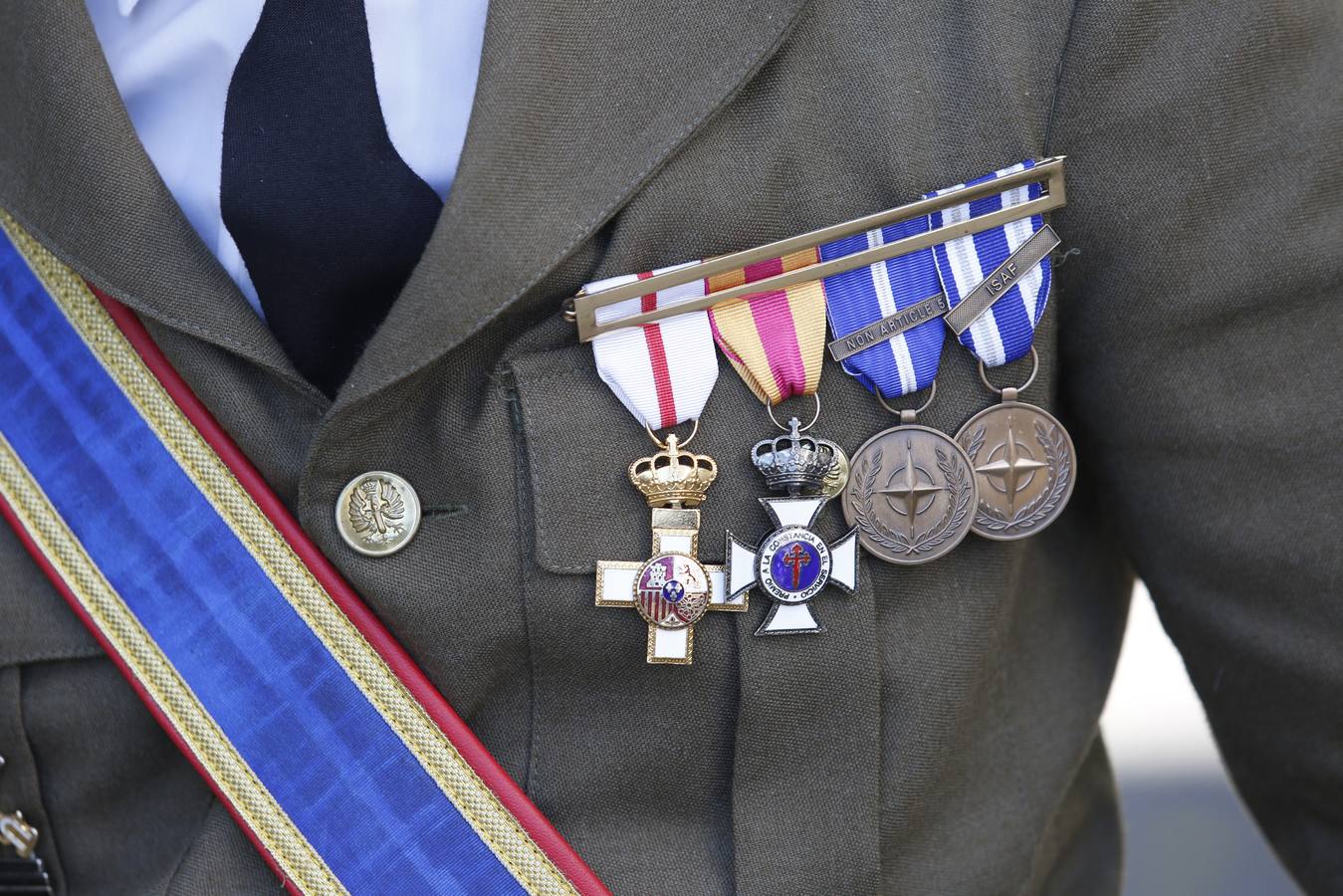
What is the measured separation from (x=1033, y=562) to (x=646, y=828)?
36cm

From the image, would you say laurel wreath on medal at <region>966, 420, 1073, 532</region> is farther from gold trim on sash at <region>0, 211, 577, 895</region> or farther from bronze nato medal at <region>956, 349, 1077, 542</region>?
gold trim on sash at <region>0, 211, 577, 895</region>

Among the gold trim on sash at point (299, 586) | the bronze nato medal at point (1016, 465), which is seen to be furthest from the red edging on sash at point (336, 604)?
the bronze nato medal at point (1016, 465)

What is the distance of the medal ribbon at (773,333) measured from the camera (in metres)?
0.88

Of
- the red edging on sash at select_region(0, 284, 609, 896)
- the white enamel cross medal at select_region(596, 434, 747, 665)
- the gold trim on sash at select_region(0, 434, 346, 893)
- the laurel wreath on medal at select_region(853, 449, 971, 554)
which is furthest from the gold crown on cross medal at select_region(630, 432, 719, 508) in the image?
the gold trim on sash at select_region(0, 434, 346, 893)

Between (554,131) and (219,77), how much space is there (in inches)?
10.8

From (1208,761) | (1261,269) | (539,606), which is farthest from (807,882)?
(1208,761)

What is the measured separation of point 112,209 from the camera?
2.97 feet

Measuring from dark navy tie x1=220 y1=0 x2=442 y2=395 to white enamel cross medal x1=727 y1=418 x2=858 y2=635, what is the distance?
28cm

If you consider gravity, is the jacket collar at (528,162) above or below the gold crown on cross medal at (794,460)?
above

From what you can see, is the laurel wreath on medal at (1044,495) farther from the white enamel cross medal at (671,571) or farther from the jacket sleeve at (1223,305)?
the white enamel cross medal at (671,571)

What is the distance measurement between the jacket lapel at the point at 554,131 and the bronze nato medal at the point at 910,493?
0.24 m

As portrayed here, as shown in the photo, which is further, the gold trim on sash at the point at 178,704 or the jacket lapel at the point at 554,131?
Result: the gold trim on sash at the point at 178,704

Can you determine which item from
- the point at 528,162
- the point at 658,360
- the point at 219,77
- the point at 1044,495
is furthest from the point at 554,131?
the point at 1044,495

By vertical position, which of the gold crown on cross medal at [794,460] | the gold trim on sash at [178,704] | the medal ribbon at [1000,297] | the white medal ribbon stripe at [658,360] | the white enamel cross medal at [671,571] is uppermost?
the medal ribbon at [1000,297]
